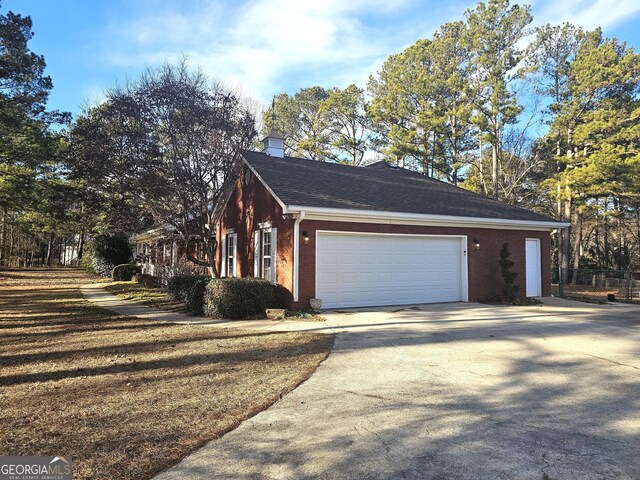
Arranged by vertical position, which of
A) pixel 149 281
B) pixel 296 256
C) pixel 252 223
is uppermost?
pixel 252 223

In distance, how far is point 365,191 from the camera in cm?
1318

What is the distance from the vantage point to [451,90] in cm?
2733

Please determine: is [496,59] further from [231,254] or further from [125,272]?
[125,272]

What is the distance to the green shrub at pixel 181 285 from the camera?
11.9 metres

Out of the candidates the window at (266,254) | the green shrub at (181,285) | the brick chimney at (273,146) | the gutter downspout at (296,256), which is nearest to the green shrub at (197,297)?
the green shrub at (181,285)

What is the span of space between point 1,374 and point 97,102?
12.7m

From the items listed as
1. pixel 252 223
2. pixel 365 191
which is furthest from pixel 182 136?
pixel 365 191

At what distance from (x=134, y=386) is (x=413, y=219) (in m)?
8.96

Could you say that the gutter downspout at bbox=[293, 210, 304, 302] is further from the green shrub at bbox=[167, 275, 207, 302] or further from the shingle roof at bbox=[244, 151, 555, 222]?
the green shrub at bbox=[167, 275, 207, 302]

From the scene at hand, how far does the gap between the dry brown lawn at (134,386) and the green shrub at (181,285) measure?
9.62 feet

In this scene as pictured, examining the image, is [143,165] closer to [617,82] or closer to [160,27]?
[160,27]

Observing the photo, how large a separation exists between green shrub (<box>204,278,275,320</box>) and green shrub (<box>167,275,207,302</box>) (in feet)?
5.45

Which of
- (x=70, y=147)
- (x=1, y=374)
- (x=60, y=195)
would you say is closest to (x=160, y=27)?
(x=70, y=147)

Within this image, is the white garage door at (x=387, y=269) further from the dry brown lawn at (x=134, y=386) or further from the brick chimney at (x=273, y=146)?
the brick chimney at (x=273, y=146)
